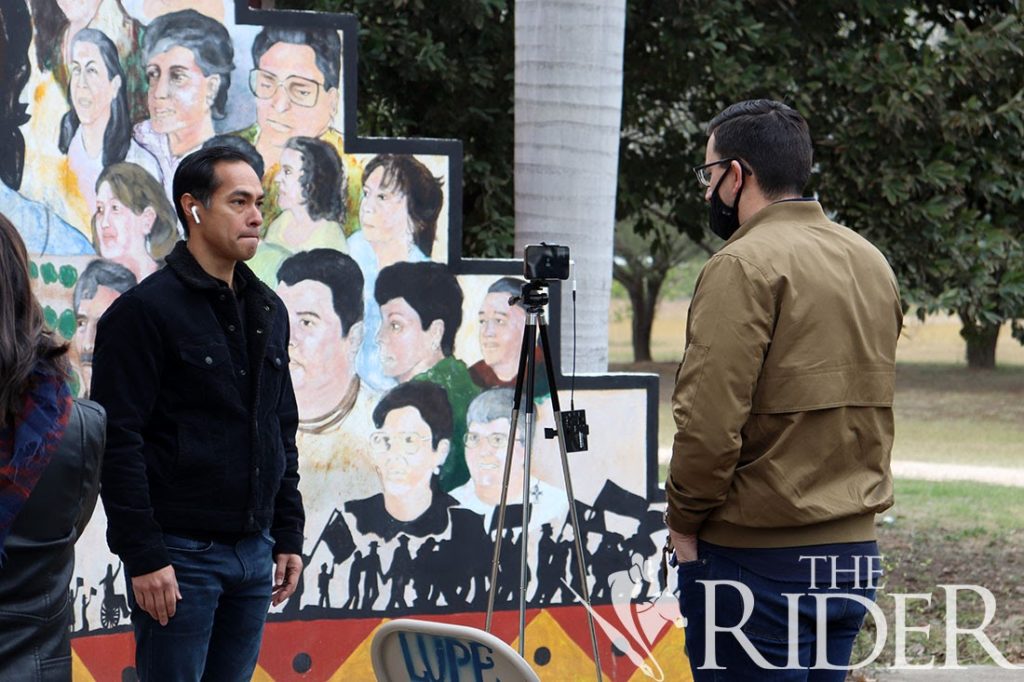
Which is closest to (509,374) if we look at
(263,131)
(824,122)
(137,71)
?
(263,131)

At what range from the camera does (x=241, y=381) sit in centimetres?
355

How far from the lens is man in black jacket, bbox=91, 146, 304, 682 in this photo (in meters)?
3.37

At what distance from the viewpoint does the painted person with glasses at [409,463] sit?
5.54 metres

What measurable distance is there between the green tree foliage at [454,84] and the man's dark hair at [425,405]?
2073mm

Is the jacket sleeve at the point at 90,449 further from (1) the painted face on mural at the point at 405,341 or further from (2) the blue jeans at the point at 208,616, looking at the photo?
(1) the painted face on mural at the point at 405,341

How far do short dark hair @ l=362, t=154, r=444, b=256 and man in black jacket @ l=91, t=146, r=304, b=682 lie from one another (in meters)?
1.77

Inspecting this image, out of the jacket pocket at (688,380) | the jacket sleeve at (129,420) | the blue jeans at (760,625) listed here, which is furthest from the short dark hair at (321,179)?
→ the blue jeans at (760,625)

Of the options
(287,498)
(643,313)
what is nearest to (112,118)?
(287,498)

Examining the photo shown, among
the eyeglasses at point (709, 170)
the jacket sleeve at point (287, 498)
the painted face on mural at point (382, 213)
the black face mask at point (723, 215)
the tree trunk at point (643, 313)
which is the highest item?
the eyeglasses at point (709, 170)

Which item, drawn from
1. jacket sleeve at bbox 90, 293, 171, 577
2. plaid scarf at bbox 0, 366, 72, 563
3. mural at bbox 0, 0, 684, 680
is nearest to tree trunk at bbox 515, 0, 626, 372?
mural at bbox 0, 0, 684, 680

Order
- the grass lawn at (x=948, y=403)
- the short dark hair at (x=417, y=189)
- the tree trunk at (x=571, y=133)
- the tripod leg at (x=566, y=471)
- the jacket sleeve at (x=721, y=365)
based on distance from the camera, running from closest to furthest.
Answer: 1. the jacket sleeve at (x=721, y=365)
2. the tripod leg at (x=566, y=471)
3. the short dark hair at (x=417, y=189)
4. the tree trunk at (x=571, y=133)
5. the grass lawn at (x=948, y=403)

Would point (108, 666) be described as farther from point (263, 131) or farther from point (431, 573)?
point (263, 131)

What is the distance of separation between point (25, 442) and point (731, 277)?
1.59 metres

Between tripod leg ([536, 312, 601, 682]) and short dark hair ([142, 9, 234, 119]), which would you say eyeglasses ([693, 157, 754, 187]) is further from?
short dark hair ([142, 9, 234, 119])
